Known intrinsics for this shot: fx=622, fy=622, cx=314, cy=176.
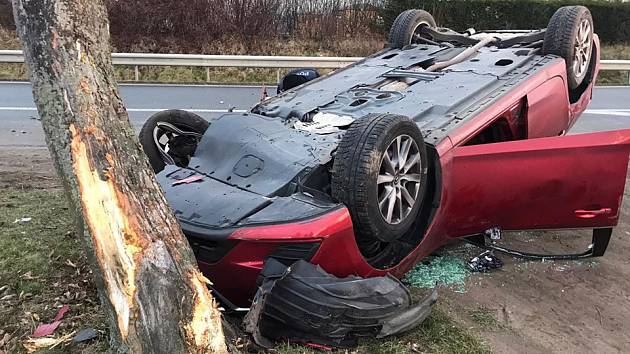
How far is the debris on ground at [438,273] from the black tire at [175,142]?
198cm

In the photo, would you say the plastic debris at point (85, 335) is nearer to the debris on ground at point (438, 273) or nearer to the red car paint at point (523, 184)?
the red car paint at point (523, 184)

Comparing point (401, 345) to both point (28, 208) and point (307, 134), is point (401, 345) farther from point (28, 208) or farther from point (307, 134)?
point (28, 208)

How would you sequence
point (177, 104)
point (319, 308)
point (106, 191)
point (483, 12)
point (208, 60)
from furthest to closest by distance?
point (483, 12)
point (208, 60)
point (177, 104)
point (319, 308)
point (106, 191)

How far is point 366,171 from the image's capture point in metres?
3.46

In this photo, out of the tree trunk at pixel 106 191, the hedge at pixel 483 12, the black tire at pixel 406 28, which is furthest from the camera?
the hedge at pixel 483 12

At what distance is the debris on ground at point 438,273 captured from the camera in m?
4.31

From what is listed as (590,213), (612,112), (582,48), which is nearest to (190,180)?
(590,213)

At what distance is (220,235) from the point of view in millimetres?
3332

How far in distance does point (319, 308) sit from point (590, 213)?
2.13 meters

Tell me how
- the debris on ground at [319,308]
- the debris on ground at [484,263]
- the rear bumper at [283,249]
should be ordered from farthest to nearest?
the debris on ground at [484,263] < the rear bumper at [283,249] < the debris on ground at [319,308]

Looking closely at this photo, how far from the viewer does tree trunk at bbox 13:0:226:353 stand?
2742 millimetres

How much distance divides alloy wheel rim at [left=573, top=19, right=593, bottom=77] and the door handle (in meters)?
1.52

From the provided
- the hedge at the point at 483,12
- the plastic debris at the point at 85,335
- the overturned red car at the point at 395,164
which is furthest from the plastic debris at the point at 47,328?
the hedge at the point at 483,12

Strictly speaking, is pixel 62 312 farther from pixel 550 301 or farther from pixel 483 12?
pixel 483 12
